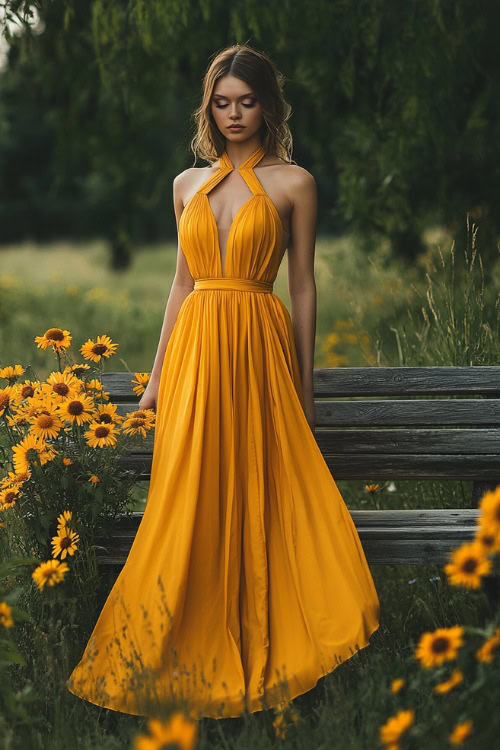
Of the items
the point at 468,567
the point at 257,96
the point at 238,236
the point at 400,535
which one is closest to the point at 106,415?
the point at 238,236

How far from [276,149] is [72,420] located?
1.11m

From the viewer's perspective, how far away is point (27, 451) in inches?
111

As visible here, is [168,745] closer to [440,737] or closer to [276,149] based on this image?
[440,737]

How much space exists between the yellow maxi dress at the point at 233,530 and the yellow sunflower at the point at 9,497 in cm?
40

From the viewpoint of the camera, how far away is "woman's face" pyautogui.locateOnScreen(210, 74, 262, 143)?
290 centimetres

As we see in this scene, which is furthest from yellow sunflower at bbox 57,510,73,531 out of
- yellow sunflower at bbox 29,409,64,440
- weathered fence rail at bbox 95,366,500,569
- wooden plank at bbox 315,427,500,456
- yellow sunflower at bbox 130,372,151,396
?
wooden plank at bbox 315,427,500,456

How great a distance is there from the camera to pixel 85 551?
2938 mm

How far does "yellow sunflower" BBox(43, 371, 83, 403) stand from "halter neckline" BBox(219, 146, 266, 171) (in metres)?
0.85

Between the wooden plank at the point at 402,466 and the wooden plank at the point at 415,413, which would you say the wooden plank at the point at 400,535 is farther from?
the wooden plank at the point at 415,413

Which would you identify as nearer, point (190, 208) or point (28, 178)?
point (190, 208)

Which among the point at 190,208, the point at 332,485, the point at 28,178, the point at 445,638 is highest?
the point at 190,208

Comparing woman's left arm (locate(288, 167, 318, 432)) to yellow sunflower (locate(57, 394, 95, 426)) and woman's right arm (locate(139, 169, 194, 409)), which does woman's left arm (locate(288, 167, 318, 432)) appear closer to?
woman's right arm (locate(139, 169, 194, 409))

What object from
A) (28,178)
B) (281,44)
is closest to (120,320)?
(281,44)

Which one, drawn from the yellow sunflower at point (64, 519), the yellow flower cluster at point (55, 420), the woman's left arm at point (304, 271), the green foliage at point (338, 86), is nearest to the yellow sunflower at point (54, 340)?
the yellow flower cluster at point (55, 420)
